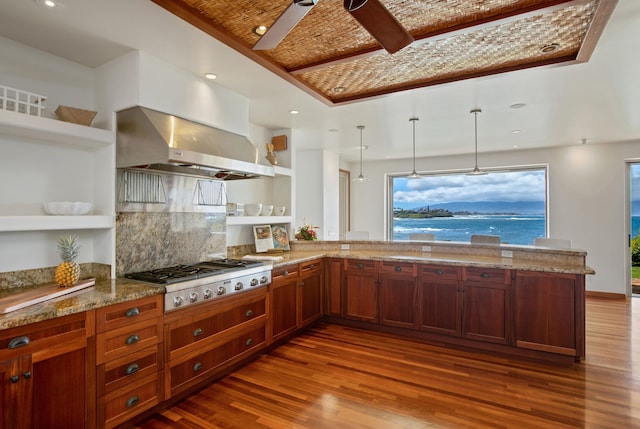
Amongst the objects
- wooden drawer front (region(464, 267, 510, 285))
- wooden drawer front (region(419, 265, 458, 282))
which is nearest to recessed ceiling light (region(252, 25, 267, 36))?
wooden drawer front (region(419, 265, 458, 282))

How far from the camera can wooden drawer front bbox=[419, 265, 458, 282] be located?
3607 mm

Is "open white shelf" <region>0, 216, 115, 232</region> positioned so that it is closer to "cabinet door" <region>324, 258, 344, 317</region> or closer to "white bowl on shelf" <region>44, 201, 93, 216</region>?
"white bowl on shelf" <region>44, 201, 93, 216</region>

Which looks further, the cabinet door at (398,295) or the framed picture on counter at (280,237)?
the framed picture on counter at (280,237)

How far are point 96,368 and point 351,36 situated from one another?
2.72 m

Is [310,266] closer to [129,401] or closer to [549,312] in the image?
[129,401]

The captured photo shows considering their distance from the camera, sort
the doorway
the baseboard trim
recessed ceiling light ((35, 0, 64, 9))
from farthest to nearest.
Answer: the doorway → the baseboard trim → recessed ceiling light ((35, 0, 64, 9))

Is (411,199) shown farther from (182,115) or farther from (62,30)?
(62,30)

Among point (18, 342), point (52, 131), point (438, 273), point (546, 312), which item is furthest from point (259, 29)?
point (546, 312)

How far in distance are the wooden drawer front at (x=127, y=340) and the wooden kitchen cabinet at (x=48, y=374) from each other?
0.08 m

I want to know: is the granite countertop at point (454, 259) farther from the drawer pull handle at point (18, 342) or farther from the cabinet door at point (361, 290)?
the drawer pull handle at point (18, 342)

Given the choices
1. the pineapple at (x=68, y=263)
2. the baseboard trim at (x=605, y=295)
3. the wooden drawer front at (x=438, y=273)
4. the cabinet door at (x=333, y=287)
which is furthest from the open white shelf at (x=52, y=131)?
the baseboard trim at (x=605, y=295)

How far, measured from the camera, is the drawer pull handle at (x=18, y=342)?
1.69 m

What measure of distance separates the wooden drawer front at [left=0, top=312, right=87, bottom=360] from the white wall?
700 centimetres

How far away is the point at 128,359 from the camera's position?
7.16 feet
